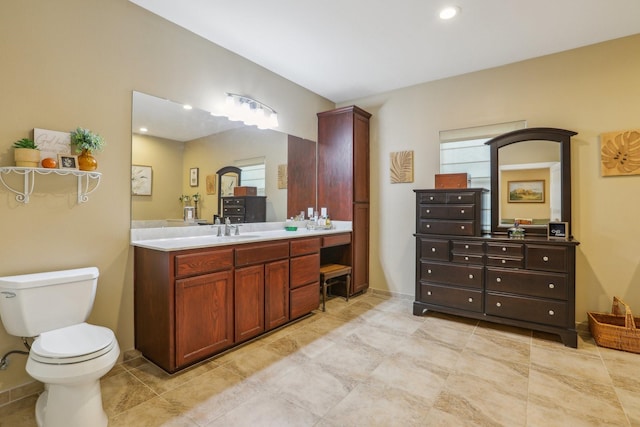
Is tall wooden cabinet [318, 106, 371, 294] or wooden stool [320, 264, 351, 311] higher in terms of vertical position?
tall wooden cabinet [318, 106, 371, 294]

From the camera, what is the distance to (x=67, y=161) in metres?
2.00

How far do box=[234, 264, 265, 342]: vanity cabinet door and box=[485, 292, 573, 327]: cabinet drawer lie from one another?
85.1 inches

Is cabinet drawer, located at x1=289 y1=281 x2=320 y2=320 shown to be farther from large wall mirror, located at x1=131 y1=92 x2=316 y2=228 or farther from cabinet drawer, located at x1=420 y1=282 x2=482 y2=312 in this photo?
cabinet drawer, located at x1=420 y1=282 x2=482 y2=312

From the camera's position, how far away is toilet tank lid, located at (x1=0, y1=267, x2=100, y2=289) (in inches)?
67.1

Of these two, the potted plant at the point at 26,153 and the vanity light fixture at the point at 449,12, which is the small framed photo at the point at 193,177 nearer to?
the potted plant at the point at 26,153

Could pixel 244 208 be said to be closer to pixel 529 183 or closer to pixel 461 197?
pixel 461 197

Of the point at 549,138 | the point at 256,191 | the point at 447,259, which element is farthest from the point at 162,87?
the point at 549,138

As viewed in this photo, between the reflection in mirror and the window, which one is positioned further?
A: the window

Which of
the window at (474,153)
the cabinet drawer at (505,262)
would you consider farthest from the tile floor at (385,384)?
the window at (474,153)

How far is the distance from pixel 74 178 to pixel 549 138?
13.4 feet

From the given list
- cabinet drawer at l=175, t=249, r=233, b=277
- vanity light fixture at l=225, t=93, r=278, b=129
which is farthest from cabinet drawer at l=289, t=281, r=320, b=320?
vanity light fixture at l=225, t=93, r=278, b=129

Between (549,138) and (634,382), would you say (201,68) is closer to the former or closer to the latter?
(549,138)

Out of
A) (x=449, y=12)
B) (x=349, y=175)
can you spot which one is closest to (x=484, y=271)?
(x=349, y=175)

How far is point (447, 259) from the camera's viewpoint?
323 centimetres
